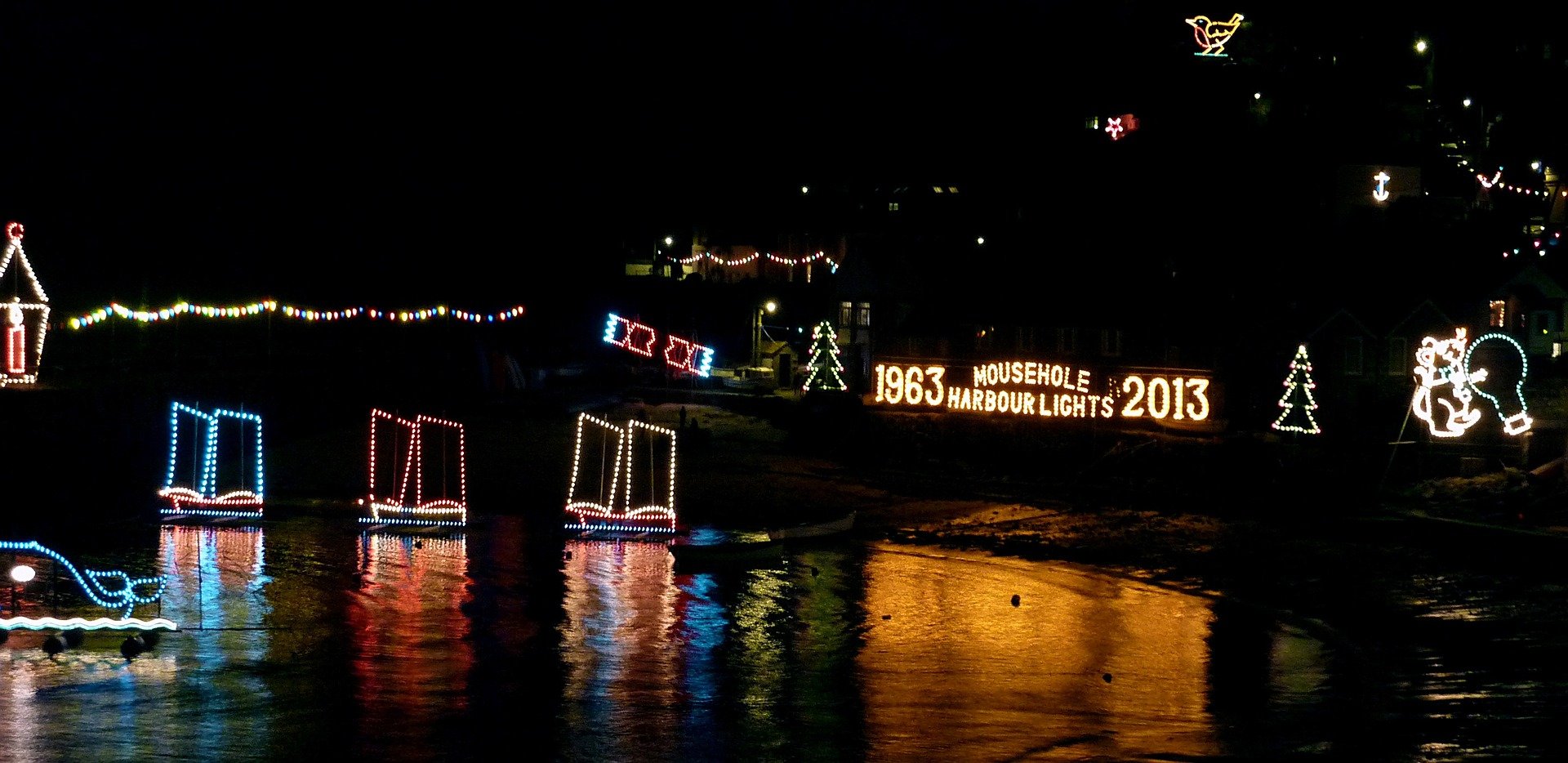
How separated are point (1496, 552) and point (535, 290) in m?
60.2

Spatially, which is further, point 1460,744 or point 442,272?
point 442,272

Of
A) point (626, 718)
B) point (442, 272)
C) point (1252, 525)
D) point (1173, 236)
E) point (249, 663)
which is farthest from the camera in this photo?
point (442, 272)

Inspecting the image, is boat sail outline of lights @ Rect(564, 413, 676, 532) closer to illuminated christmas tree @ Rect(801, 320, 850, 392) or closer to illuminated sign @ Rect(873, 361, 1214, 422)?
illuminated sign @ Rect(873, 361, 1214, 422)

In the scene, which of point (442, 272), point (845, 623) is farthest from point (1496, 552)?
point (442, 272)

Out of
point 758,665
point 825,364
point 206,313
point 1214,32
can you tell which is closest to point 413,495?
point 206,313

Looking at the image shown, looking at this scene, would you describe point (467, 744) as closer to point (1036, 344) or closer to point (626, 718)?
point (626, 718)

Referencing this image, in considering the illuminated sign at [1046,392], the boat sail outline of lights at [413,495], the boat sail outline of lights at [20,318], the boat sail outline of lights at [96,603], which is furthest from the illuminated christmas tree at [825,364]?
the boat sail outline of lights at [96,603]

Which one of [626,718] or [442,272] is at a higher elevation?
[442,272]

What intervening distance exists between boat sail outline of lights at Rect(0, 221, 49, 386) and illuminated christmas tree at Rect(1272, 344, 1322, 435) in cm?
2853

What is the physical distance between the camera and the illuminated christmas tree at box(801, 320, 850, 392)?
49.2 metres

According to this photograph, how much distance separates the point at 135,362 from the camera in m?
44.7

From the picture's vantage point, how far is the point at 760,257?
233ft

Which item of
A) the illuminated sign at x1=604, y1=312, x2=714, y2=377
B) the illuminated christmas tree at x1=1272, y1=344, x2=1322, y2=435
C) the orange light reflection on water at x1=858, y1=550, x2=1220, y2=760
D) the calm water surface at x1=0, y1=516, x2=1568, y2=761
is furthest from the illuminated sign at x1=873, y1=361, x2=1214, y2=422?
the illuminated sign at x1=604, y1=312, x2=714, y2=377

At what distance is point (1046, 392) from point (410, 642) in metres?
22.2
